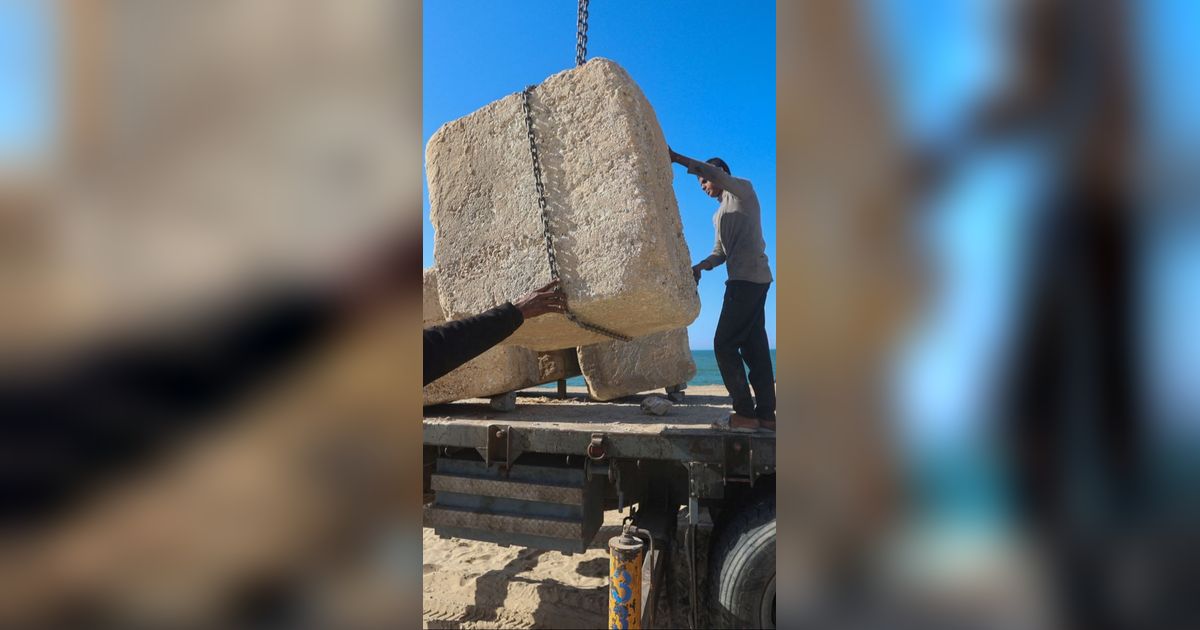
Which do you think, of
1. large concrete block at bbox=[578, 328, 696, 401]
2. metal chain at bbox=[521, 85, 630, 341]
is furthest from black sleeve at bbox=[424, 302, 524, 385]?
large concrete block at bbox=[578, 328, 696, 401]

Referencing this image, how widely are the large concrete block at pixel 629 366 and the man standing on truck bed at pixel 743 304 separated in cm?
176

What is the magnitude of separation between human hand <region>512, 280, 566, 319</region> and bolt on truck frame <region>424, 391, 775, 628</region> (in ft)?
2.23

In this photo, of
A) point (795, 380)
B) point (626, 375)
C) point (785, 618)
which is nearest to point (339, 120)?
point (795, 380)

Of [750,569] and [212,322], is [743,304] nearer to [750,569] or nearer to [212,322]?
[750,569]

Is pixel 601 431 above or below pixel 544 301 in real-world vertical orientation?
below

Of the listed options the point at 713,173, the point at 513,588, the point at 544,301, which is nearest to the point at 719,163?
the point at 713,173

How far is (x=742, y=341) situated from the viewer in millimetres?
3045

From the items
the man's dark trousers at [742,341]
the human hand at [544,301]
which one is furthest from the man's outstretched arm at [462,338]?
the man's dark trousers at [742,341]

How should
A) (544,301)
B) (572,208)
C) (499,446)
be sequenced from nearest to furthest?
1. (544,301)
2. (572,208)
3. (499,446)

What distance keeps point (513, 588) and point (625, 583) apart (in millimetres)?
1615

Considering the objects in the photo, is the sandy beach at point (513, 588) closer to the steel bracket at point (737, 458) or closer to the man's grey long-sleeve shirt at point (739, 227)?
the steel bracket at point (737, 458)

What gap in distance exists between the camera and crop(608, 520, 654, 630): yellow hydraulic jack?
2.67 m

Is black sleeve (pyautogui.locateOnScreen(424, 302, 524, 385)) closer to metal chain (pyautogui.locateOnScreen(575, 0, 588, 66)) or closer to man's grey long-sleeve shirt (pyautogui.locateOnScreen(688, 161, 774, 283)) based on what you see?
man's grey long-sleeve shirt (pyautogui.locateOnScreen(688, 161, 774, 283))

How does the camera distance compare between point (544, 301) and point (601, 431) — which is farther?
point (601, 431)
